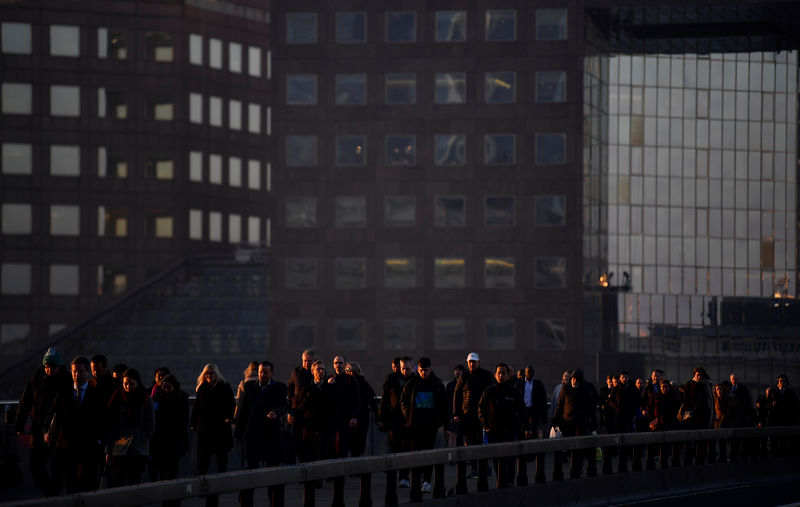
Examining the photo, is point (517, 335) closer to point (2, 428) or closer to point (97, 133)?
point (97, 133)

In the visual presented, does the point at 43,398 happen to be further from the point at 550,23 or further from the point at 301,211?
the point at 550,23

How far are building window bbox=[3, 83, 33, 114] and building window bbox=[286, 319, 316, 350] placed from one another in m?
32.6

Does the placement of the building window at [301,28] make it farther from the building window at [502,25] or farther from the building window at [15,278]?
the building window at [15,278]

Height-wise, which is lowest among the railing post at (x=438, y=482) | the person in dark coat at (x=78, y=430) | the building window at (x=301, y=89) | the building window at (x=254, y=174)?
the railing post at (x=438, y=482)

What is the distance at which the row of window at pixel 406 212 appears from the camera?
259 feet

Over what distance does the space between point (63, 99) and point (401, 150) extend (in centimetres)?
3281

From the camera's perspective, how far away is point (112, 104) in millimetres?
104250

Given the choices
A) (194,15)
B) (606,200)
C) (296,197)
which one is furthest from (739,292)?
(194,15)

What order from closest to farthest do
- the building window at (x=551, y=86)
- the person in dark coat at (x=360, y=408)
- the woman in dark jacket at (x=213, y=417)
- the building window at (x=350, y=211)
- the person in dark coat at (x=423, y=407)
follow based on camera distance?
the woman in dark jacket at (x=213, y=417) < the person in dark coat at (x=423, y=407) < the person in dark coat at (x=360, y=408) < the building window at (x=551, y=86) < the building window at (x=350, y=211)

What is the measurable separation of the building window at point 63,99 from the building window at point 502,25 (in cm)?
3541

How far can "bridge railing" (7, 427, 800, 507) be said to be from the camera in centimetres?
1098

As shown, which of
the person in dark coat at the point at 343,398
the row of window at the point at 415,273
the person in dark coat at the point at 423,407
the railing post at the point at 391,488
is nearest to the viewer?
the railing post at the point at 391,488

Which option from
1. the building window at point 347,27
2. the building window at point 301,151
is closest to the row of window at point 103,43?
the building window at point 301,151

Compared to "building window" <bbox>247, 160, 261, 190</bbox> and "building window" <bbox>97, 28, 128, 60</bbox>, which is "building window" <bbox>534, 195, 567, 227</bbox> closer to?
"building window" <bbox>97, 28, 128, 60</bbox>
